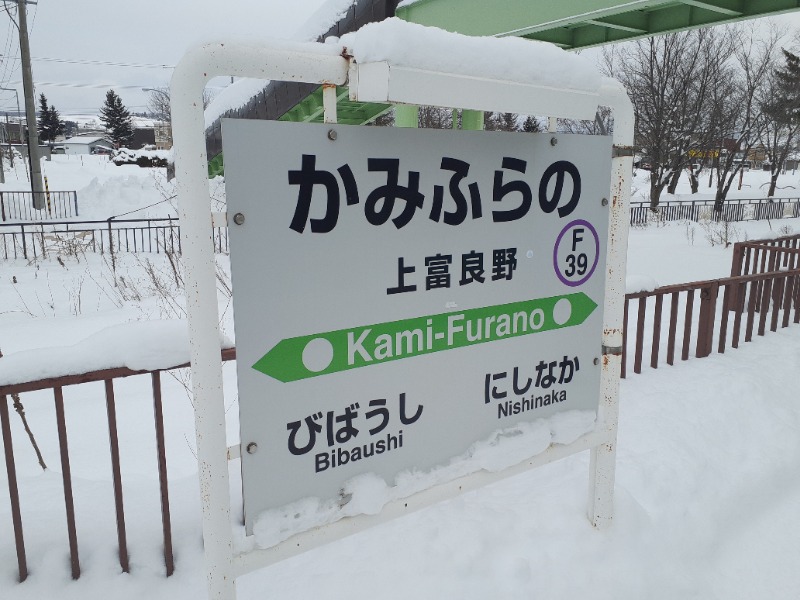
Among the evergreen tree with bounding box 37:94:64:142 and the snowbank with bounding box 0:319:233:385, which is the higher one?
the evergreen tree with bounding box 37:94:64:142

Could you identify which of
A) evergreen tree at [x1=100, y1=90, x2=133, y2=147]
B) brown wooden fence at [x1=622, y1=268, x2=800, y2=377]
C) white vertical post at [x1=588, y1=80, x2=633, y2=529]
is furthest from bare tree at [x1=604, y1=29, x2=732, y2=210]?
evergreen tree at [x1=100, y1=90, x2=133, y2=147]

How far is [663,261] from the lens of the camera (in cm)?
1166

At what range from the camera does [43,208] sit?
21.3 metres

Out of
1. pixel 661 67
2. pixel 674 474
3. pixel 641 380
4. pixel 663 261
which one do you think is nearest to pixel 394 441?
pixel 674 474

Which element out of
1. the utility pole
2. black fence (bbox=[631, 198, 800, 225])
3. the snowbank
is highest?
the utility pole

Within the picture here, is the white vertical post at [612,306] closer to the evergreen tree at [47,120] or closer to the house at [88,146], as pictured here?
the evergreen tree at [47,120]

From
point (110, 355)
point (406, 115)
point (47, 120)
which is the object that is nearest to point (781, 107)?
point (406, 115)

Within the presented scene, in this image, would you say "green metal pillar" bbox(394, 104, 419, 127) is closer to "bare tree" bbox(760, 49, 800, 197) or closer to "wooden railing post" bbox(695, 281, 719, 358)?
"wooden railing post" bbox(695, 281, 719, 358)

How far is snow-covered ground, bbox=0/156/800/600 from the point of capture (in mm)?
2289

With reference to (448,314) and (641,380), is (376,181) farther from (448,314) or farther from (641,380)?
(641,380)

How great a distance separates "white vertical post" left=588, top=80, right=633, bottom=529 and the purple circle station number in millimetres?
108

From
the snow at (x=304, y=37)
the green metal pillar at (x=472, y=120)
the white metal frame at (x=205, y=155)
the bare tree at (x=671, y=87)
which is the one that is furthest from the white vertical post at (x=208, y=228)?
the bare tree at (x=671, y=87)

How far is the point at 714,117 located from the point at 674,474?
2832 cm

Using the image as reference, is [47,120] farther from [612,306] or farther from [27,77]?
[612,306]
